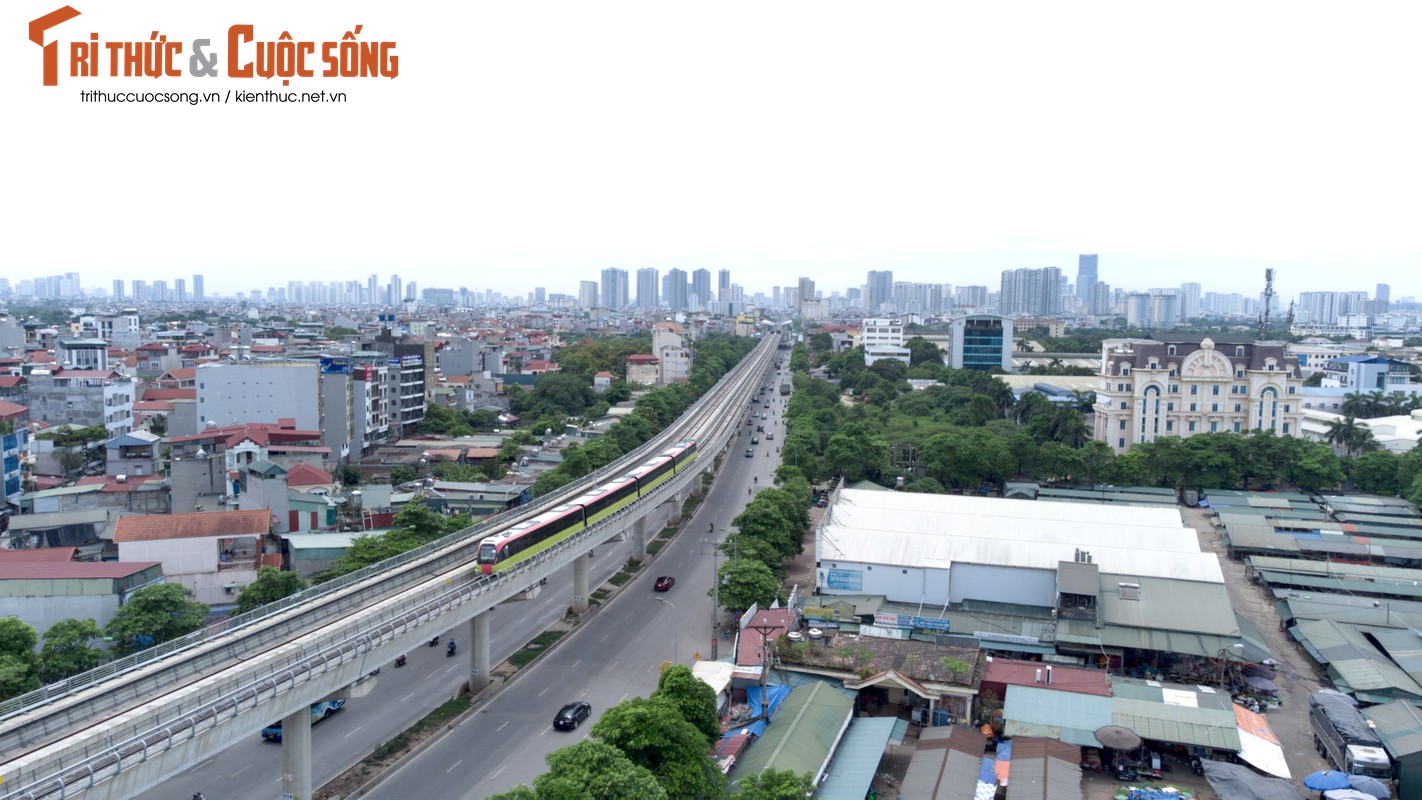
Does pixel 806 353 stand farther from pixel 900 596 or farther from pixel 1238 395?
pixel 900 596

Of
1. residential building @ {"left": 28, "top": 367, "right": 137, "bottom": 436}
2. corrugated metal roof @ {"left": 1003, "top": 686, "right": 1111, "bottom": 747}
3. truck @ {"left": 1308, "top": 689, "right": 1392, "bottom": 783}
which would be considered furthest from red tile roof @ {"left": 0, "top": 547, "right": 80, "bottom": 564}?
truck @ {"left": 1308, "top": 689, "right": 1392, "bottom": 783}

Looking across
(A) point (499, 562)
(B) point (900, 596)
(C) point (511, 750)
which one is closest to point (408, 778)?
(C) point (511, 750)

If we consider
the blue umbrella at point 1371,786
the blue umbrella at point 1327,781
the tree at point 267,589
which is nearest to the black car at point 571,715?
the tree at point 267,589

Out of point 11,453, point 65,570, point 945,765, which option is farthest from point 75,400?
point 945,765

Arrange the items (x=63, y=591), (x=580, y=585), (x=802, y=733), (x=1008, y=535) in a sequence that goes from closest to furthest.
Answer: (x=802, y=733)
(x=63, y=591)
(x=580, y=585)
(x=1008, y=535)

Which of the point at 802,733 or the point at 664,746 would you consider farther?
the point at 802,733

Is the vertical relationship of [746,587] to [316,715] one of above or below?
above

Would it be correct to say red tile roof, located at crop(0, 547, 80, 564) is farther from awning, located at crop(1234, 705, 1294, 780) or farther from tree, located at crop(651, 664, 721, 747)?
awning, located at crop(1234, 705, 1294, 780)

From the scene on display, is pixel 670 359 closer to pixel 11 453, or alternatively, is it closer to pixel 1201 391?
pixel 1201 391

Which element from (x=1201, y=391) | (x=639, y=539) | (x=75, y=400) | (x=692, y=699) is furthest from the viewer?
(x=75, y=400)
